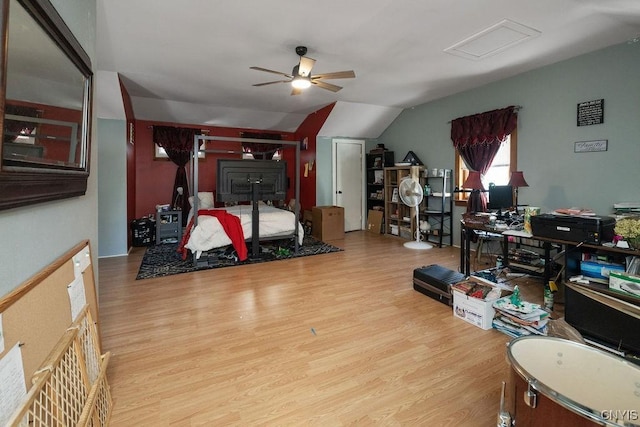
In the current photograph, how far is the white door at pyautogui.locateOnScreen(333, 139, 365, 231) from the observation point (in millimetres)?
6486

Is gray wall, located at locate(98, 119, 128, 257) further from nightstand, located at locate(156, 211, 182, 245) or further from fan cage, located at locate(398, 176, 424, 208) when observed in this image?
fan cage, located at locate(398, 176, 424, 208)

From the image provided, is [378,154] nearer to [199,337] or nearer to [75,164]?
[199,337]

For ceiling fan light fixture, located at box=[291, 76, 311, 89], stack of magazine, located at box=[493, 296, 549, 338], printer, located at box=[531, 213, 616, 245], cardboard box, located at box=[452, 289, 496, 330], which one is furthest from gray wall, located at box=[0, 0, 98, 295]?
printer, located at box=[531, 213, 616, 245]

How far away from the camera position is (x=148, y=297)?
9.71 feet

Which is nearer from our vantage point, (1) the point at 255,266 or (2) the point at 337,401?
(2) the point at 337,401

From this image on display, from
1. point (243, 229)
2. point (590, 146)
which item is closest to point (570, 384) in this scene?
point (590, 146)

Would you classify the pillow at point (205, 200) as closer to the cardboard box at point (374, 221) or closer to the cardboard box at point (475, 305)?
the cardboard box at point (374, 221)

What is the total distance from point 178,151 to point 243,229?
284 centimetres

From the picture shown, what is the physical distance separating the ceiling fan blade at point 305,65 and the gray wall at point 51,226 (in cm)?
173

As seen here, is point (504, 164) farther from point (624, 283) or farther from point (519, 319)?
point (519, 319)

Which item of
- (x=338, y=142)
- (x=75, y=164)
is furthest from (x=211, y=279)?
(x=338, y=142)

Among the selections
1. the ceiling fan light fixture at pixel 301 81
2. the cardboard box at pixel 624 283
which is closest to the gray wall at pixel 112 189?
the ceiling fan light fixture at pixel 301 81

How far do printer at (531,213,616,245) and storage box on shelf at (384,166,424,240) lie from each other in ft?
9.11

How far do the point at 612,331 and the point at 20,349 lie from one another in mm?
3099
